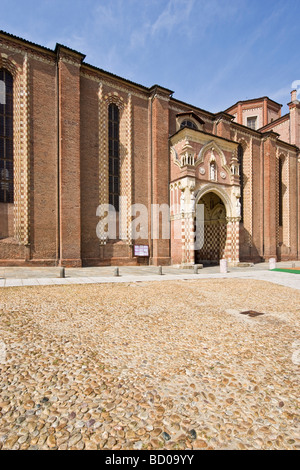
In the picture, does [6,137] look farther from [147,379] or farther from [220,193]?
[147,379]

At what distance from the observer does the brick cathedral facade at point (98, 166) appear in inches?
621

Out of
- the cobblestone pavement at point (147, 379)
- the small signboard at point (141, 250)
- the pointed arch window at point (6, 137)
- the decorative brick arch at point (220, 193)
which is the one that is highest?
the pointed arch window at point (6, 137)

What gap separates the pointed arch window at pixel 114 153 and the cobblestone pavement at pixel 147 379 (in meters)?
14.4

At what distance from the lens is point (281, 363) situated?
3305 millimetres

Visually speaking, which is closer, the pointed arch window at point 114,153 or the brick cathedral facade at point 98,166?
the brick cathedral facade at point 98,166

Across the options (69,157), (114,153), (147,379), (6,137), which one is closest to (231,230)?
(114,153)

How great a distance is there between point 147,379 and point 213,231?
21961mm

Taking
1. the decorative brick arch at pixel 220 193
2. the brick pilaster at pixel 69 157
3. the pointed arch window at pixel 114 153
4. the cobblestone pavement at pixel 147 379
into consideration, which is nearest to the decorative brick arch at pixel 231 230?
the decorative brick arch at pixel 220 193

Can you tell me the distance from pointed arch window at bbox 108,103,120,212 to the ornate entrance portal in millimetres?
10053

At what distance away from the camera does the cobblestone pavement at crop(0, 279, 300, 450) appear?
1.98m

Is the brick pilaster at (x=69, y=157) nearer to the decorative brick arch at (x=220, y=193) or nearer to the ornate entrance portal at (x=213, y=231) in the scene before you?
the decorative brick arch at (x=220, y=193)

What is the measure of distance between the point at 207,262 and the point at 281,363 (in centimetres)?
2107

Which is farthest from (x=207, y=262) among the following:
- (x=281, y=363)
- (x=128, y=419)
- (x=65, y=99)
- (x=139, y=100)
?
(x=128, y=419)
